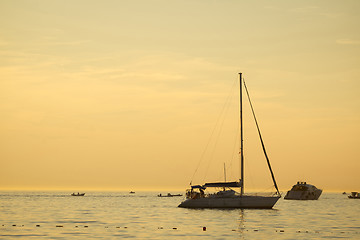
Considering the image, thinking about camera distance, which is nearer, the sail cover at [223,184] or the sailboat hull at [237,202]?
the sailboat hull at [237,202]

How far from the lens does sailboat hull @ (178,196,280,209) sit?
9238cm

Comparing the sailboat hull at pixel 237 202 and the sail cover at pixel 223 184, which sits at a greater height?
the sail cover at pixel 223 184

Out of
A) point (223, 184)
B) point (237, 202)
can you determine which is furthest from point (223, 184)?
point (237, 202)

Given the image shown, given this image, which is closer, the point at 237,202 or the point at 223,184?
the point at 237,202

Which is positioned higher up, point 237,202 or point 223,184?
point 223,184

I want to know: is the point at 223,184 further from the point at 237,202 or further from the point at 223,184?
the point at 237,202

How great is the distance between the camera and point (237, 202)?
9244 centimetres

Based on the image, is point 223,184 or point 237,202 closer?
point 237,202

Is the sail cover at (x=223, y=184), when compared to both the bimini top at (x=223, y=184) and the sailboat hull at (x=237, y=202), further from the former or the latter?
the sailboat hull at (x=237, y=202)

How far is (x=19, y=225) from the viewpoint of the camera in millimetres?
74500

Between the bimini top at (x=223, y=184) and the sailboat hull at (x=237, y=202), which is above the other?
the bimini top at (x=223, y=184)

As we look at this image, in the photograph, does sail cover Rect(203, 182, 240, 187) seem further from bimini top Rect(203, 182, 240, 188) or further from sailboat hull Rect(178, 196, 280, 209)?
sailboat hull Rect(178, 196, 280, 209)

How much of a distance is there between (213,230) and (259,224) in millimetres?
10501

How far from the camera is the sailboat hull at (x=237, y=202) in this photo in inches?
3637
